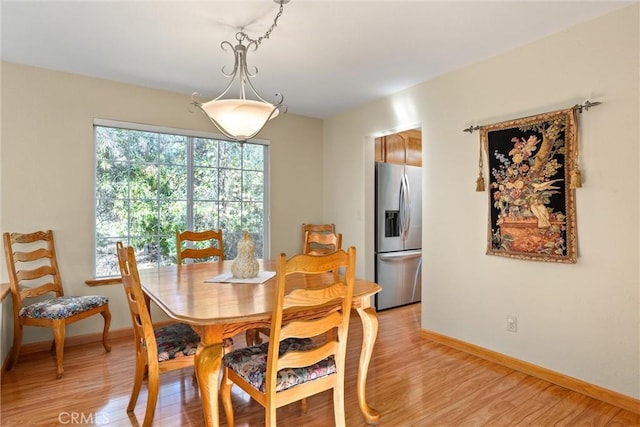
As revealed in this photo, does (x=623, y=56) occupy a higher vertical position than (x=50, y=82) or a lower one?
lower

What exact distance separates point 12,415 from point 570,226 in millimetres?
3517

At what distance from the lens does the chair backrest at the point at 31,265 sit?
2678 millimetres

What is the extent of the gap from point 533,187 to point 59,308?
11.4ft

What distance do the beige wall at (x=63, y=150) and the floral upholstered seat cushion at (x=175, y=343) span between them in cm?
151

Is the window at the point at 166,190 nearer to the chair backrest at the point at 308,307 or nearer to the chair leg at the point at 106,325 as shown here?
the chair leg at the point at 106,325

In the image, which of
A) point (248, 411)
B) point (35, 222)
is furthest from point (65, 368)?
point (248, 411)

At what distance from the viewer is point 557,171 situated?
92.7 inches

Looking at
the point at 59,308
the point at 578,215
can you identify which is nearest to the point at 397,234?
the point at 578,215

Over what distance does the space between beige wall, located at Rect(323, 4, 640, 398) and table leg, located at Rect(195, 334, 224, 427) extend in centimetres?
216

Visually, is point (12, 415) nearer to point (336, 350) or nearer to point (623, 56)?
point (336, 350)

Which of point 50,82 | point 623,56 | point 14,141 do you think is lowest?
point 14,141

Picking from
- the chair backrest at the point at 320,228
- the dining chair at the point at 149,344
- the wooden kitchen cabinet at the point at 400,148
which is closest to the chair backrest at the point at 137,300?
the dining chair at the point at 149,344

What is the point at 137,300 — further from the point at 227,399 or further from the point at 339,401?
the point at 339,401

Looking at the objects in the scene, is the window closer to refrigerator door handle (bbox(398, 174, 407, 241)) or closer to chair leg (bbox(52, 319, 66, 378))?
chair leg (bbox(52, 319, 66, 378))
